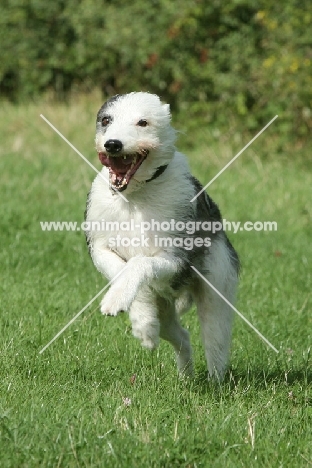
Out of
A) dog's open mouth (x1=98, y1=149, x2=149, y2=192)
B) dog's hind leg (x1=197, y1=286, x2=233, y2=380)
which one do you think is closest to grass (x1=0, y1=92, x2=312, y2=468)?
dog's hind leg (x1=197, y1=286, x2=233, y2=380)

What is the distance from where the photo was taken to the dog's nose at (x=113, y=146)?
4.59 meters

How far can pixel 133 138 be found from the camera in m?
4.70

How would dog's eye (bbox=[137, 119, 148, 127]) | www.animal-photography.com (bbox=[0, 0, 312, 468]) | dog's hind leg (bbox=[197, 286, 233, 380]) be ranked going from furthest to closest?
1. dog's hind leg (bbox=[197, 286, 233, 380])
2. dog's eye (bbox=[137, 119, 148, 127])
3. www.animal-photography.com (bbox=[0, 0, 312, 468])

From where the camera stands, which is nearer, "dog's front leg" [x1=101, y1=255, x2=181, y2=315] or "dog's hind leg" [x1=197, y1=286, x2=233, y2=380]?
"dog's front leg" [x1=101, y1=255, x2=181, y2=315]

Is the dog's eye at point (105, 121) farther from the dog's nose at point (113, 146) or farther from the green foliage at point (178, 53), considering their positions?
the green foliage at point (178, 53)

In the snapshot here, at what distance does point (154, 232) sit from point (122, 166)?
44 cm

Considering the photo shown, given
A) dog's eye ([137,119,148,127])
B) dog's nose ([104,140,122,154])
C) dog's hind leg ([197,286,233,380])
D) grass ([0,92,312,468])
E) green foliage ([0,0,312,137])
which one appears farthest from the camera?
green foliage ([0,0,312,137])

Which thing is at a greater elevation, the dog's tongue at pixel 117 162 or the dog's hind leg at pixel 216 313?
the dog's tongue at pixel 117 162

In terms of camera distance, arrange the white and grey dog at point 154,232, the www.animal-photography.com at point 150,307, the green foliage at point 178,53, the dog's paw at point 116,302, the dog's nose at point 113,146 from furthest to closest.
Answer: the green foliage at point 178,53 → the white and grey dog at point 154,232 → the dog's nose at point 113,146 → the dog's paw at point 116,302 → the www.animal-photography.com at point 150,307

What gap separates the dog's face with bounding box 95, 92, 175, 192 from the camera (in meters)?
4.68

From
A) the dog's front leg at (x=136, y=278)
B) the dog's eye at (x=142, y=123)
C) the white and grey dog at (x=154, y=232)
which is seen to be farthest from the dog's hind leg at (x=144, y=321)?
the dog's eye at (x=142, y=123)

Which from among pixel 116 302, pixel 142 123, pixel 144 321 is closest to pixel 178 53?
pixel 142 123

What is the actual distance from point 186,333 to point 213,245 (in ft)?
1.99

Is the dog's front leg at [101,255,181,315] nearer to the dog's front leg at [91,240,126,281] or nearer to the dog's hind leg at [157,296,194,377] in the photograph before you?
the dog's front leg at [91,240,126,281]
